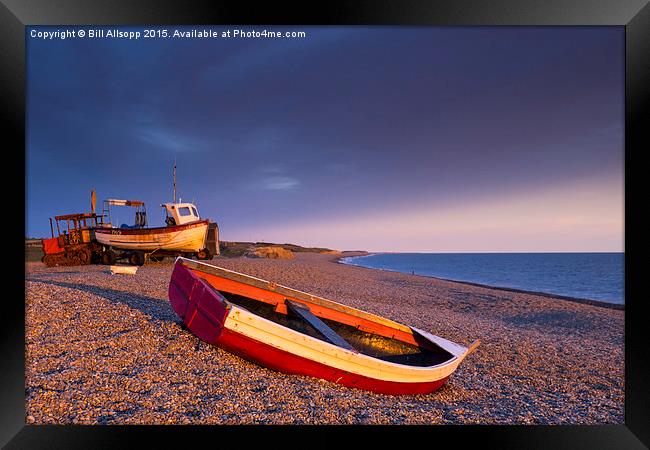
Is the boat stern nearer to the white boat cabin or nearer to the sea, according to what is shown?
the sea

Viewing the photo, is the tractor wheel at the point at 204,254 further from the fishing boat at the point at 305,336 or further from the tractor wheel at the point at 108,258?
the fishing boat at the point at 305,336

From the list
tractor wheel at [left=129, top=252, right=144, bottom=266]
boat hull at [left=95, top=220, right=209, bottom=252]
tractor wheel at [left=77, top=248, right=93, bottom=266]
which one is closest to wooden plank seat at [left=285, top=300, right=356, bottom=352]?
boat hull at [left=95, top=220, right=209, bottom=252]

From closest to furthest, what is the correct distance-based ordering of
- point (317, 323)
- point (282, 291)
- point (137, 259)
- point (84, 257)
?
point (317, 323), point (282, 291), point (84, 257), point (137, 259)

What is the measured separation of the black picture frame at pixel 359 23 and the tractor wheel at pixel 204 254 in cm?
1856

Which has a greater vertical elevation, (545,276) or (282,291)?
(282,291)

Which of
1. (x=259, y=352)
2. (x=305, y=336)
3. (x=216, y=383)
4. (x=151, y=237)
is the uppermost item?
(x=151, y=237)

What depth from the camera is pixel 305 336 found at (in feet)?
14.7

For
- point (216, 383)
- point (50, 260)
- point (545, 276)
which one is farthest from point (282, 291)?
point (545, 276)

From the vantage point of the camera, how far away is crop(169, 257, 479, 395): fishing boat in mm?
4496

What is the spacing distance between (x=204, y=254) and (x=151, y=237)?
331cm

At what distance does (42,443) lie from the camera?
3.14m

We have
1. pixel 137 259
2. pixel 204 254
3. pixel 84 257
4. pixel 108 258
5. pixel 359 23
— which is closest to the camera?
pixel 359 23

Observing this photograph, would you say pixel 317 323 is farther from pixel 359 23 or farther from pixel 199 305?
pixel 359 23

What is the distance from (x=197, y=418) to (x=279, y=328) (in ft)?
4.50
